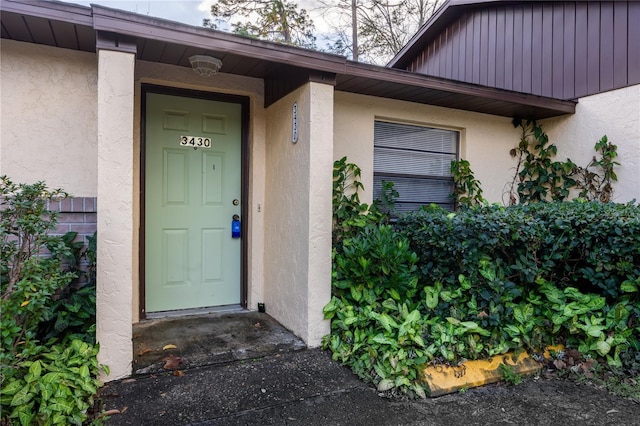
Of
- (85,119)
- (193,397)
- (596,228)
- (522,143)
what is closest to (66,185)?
(85,119)

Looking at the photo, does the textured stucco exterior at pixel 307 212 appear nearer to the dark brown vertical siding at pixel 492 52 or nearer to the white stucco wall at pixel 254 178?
the white stucco wall at pixel 254 178

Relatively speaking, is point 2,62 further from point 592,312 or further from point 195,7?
point 195,7

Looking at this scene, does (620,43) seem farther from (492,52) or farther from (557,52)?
(492,52)

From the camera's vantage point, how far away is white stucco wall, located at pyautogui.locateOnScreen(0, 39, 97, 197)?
3.17m

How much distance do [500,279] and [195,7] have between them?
406 inches

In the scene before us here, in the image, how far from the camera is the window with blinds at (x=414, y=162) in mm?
4715

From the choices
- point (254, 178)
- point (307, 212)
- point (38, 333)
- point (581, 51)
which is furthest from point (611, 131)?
point (38, 333)

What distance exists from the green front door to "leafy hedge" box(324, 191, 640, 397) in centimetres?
132

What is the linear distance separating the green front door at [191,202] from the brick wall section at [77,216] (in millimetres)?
563

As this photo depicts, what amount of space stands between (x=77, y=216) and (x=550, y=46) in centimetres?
592

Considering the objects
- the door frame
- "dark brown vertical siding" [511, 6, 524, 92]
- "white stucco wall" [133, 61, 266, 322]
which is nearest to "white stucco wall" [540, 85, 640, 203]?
"dark brown vertical siding" [511, 6, 524, 92]

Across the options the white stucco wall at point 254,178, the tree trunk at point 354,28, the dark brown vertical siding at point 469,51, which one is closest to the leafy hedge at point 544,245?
the white stucco wall at point 254,178

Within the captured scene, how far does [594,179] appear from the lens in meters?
4.97

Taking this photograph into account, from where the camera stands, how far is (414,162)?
4902mm
